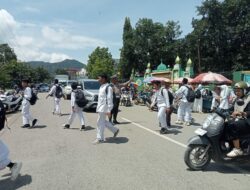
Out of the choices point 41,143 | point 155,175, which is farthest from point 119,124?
point 155,175

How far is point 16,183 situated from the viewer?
5.86 metres

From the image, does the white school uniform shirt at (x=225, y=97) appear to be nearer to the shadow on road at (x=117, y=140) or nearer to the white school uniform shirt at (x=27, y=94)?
the shadow on road at (x=117, y=140)

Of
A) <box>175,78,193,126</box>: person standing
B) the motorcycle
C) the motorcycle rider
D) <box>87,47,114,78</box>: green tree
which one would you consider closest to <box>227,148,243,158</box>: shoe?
the motorcycle rider

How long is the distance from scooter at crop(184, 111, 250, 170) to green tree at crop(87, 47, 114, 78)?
223ft

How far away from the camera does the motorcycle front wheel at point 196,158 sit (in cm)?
652

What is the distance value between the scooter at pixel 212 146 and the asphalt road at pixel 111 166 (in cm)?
22

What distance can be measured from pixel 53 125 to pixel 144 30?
53298 millimetres

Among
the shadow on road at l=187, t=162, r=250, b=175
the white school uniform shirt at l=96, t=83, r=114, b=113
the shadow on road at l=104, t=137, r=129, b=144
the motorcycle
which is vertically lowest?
the shadow on road at l=187, t=162, r=250, b=175

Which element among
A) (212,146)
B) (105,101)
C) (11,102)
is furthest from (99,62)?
(212,146)

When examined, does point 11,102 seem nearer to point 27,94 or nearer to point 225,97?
point 27,94

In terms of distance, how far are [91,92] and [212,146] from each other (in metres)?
13.6

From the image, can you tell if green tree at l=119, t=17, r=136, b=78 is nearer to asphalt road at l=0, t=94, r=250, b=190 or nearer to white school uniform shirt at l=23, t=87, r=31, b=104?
white school uniform shirt at l=23, t=87, r=31, b=104

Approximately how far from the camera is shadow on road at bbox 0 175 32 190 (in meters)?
5.65

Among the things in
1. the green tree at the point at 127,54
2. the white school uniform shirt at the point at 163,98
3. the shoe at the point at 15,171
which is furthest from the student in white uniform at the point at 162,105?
the green tree at the point at 127,54
